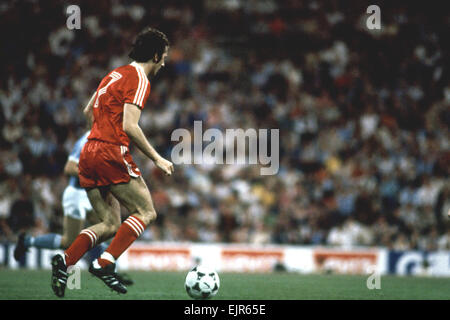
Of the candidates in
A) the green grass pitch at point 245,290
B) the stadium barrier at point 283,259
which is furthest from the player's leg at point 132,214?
the stadium barrier at point 283,259

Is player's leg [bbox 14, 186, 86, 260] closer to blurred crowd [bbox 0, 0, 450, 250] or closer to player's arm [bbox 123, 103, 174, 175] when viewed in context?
player's arm [bbox 123, 103, 174, 175]

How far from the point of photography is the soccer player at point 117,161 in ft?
21.2

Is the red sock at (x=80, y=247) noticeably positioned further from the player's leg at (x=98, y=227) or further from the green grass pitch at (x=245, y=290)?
the green grass pitch at (x=245, y=290)

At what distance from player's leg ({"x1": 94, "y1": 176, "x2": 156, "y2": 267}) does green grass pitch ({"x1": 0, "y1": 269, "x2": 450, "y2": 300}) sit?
Answer: 0.78 meters

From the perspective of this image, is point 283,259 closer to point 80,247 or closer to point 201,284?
point 201,284

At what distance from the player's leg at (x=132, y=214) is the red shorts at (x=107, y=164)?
0.07 m

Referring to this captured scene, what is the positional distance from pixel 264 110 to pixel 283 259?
4615mm

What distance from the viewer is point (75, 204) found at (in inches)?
344

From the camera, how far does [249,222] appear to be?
625 inches

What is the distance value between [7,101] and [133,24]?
4.17 meters

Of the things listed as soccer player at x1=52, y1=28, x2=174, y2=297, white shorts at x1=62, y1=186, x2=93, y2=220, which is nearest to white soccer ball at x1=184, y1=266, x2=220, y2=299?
soccer player at x1=52, y1=28, x2=174, y2=297

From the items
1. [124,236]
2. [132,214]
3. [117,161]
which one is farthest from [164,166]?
[124,236]
